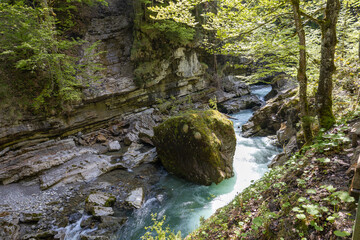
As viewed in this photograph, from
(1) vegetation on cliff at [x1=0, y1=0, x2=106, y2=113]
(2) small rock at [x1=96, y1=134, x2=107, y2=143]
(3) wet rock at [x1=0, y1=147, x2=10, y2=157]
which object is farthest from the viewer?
(2) small rock at [x1=96, y1=134, x2=107, y2=143]

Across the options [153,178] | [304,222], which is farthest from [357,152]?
[153,178]

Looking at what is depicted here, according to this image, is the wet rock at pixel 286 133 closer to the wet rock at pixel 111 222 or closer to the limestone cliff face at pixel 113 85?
the wet rock at pixel 111 222

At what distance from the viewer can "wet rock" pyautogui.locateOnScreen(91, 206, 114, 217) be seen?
6.07 metres

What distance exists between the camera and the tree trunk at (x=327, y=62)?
348cm

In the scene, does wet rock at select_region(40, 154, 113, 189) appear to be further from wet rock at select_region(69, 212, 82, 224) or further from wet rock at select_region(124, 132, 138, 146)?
wet rock at select_region(69, 212, 82, 224)

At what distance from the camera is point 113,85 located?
43.4ft

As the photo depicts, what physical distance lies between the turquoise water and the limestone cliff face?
297 inches

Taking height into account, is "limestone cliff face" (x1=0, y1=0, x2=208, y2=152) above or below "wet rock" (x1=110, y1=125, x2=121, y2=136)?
above

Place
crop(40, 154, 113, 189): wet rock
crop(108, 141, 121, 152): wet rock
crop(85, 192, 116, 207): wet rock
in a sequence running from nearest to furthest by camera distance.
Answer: crop(85, 192, 116, 207): wet rock
crop(40, 154, 113, 189): wet rock
crop(108, 141, 121, 152): wet rock

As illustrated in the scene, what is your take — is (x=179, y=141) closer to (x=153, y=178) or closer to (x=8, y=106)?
(x=153, y=178)

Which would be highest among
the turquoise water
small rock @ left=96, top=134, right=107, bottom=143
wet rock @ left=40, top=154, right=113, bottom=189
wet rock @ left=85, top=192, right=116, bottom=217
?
small rock @ left=96, top=134, right=107, bottom=143

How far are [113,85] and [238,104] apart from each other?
1296cm

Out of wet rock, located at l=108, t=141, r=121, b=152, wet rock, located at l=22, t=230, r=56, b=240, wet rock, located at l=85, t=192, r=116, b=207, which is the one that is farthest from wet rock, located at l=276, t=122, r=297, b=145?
wet rock, located at l=22, t=230, r=56, b=240

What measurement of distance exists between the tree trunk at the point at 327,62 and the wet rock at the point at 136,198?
6455 millimetres
